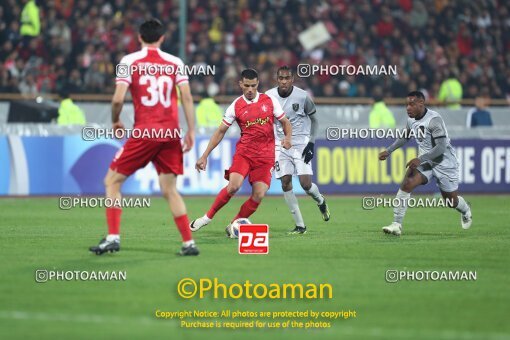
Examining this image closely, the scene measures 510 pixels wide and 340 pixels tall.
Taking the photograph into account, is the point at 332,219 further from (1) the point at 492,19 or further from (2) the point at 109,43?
(1) the point at 492,19

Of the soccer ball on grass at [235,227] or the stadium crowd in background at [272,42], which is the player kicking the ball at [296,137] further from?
the stadium crowd in background at [272,42]

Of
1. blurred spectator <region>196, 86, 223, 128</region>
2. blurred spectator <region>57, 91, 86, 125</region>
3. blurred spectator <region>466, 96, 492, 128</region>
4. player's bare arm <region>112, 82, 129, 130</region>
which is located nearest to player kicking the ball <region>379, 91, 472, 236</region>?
player's bare arm <region>112, 82, 129, 130</region>

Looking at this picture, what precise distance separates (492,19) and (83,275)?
28.7 meters

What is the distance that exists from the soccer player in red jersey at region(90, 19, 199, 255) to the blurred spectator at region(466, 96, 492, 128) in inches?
716

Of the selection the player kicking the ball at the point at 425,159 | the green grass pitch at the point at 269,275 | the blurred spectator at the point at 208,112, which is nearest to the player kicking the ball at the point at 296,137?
the green grass pitch at the point at 269,275

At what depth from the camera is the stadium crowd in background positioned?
100ft

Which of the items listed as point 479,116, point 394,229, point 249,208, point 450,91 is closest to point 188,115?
point 249,208

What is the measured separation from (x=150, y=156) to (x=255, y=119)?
3.10 meters

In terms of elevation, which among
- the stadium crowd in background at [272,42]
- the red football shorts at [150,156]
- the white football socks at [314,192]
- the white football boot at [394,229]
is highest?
the stadium crowd in background at [272,42]

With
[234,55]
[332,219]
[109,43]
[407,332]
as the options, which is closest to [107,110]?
[109,43]

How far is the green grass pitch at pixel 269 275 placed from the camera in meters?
8.85

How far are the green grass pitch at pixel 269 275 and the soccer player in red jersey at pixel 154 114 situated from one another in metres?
0.88

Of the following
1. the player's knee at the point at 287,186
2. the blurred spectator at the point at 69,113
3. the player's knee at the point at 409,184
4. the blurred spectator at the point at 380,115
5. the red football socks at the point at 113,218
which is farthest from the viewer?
the blurred spectator at the point at 380,115

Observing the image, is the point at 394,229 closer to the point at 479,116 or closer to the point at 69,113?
the point at 69,113
